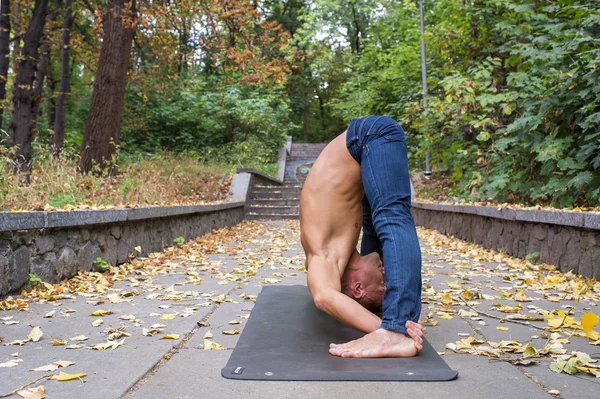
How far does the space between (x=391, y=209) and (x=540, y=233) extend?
3.94 metres

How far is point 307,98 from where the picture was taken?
1270 inches

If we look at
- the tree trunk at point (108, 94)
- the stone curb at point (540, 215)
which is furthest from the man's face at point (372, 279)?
the tree trunk at point (108, 94)

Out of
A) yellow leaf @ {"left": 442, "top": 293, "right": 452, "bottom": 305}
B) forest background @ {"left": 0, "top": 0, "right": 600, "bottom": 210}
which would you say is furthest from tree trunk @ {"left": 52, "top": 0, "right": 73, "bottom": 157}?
yellow leaf @ {"left": 442, "top": 293, "right": 452, "bottom": 305}

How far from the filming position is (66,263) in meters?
4.77

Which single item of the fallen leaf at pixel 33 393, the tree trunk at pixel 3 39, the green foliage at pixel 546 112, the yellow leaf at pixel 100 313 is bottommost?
the yellow leaf at pixel 100 313

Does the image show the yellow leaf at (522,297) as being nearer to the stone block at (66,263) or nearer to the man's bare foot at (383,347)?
the man's bare foot at (383,347)

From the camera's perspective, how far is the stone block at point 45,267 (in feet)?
14.1

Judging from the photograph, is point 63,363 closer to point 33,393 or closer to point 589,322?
point 33,393

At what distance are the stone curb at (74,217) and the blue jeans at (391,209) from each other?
2.50 meters

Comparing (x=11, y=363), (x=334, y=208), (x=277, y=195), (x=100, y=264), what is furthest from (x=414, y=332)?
(x=277, y=195)

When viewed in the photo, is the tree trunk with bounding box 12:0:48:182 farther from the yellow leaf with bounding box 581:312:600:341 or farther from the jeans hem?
the yellow leaf with bounding box 581:312:600:341

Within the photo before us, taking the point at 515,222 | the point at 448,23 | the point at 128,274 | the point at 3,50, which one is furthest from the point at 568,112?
the point at 3,50

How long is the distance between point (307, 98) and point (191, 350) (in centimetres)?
3022

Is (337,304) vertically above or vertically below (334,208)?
below
